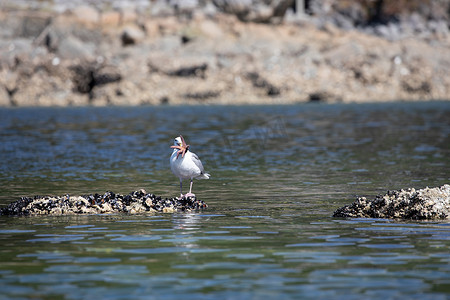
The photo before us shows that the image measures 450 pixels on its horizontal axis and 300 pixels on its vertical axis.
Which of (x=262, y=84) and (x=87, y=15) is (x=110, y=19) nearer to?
(x=87, y=15)

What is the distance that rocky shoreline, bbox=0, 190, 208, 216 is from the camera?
15.4 meters

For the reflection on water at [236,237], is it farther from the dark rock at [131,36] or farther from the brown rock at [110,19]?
the brown rock at [110,19]


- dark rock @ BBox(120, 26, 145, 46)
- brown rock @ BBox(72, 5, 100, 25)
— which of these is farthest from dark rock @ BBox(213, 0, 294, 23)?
brown rock @ BBox(72, 5, 100, 25)

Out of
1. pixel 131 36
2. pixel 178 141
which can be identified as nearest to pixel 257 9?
pixel 131 36

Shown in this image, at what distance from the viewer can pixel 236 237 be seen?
1241 cm

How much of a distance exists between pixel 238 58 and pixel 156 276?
290ft

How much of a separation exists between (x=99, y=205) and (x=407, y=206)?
659 centimetres

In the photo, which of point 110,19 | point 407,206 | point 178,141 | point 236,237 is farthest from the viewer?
point 110,19

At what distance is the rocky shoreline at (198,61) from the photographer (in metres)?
95.4

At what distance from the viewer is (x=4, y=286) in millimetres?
9055

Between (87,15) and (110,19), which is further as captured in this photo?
(87,15)

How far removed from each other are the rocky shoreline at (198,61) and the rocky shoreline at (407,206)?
8019 cm

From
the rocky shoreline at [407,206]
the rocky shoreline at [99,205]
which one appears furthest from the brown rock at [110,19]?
the rocky shoreline at [407,206]

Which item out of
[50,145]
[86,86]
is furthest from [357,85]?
[50,145]
